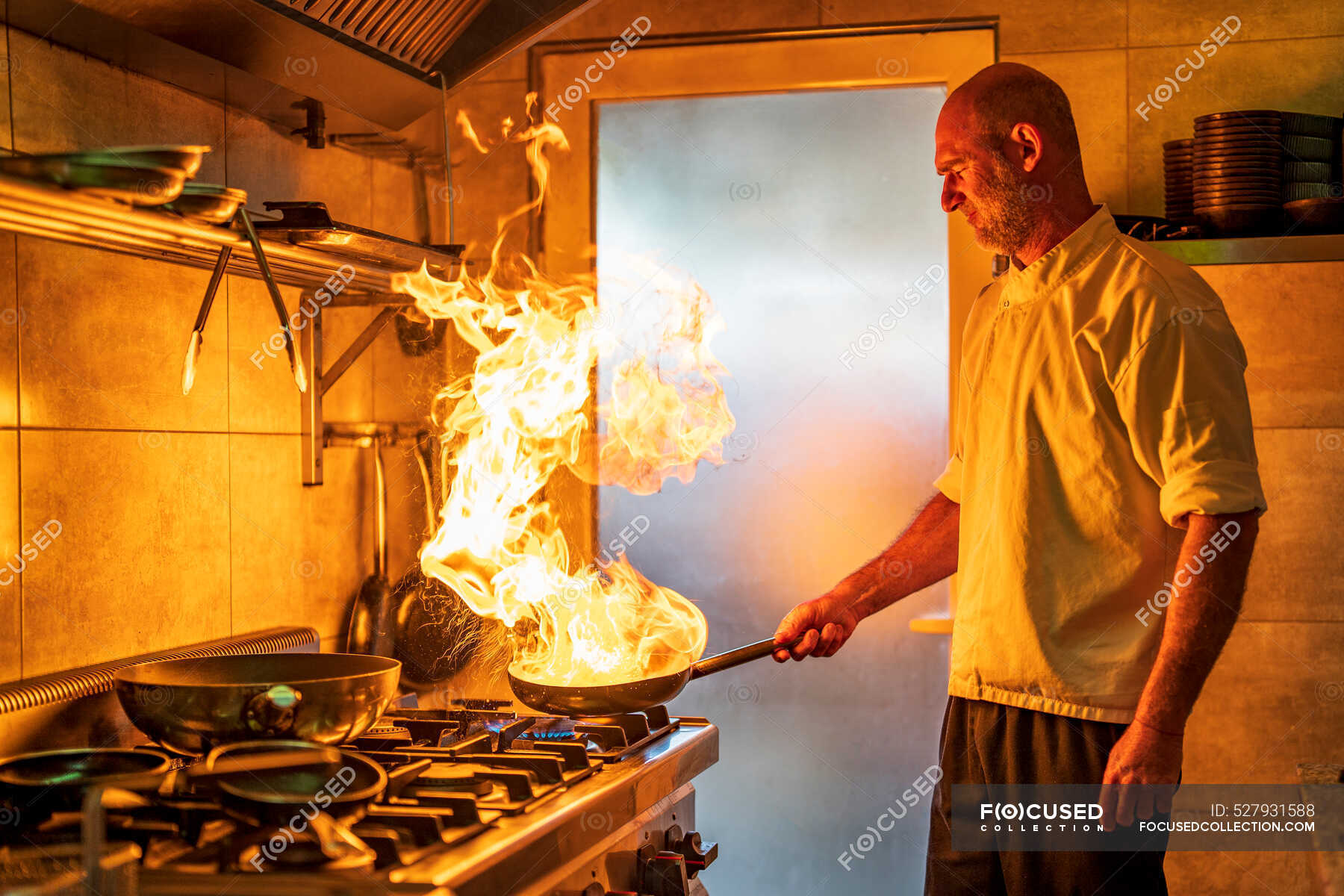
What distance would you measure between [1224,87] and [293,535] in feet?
6.42

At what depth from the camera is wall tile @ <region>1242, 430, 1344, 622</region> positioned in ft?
6.82

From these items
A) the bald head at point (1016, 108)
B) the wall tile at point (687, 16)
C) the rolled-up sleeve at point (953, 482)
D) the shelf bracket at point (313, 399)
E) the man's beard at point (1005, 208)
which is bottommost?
the rolled-up sleeve at point (953, 482)

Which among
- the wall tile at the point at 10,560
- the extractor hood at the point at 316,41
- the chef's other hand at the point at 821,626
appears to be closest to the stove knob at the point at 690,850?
the chef's other hand at the point at 821,626

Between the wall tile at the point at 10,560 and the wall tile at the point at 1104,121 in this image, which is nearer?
the wall tile at the point at 10,560

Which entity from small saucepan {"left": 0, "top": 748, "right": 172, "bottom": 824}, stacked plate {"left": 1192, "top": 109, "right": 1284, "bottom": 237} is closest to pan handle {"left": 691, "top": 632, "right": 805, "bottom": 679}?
small saucepan {"left": 0, "top": 748, "right": 172, "bottom": 824}

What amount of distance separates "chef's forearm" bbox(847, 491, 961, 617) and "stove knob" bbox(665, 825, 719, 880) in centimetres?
47

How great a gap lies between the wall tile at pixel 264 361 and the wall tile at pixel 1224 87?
159 centimetres

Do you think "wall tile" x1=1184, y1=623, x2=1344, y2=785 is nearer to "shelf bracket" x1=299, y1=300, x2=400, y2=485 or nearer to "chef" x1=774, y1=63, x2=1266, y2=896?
"chef" x1=774, y1=63, x2=1266, y2=896

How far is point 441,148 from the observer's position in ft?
8.36

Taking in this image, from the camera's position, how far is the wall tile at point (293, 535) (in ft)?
6.29

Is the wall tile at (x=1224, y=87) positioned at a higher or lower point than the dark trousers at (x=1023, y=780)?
higher

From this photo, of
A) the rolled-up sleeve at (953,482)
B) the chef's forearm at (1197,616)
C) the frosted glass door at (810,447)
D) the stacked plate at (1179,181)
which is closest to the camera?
the chef's forearm at (1197,616)

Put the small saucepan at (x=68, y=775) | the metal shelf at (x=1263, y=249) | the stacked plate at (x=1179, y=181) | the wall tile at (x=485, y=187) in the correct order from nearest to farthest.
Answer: the small saucepan at (x=68, y=775)
the metal shelf at (x=1263, y=249)
the stacked plate at (x=1179, y=181)
the wall tile at (x=485, y=187)

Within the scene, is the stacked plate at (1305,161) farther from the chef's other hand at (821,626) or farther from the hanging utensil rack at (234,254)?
the hanging utensil rack at (234,254)
